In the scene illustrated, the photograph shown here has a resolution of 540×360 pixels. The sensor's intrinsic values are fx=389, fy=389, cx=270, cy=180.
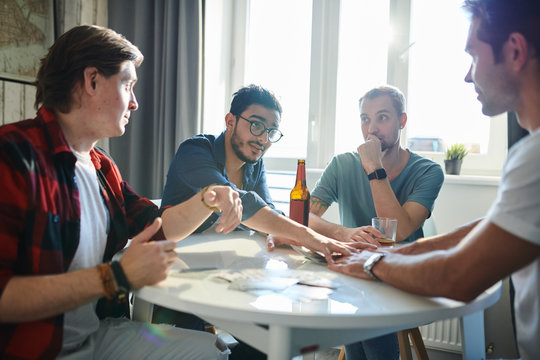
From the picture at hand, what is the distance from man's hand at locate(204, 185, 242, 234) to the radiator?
1.63 metres

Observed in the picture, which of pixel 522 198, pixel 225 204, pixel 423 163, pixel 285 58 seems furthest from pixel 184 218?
pixel 285 58

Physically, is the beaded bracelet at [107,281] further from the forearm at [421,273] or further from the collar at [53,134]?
the forearm at [421,273]

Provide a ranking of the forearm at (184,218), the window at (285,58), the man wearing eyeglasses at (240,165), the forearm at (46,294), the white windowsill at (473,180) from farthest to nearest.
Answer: the window at (285,58)
the white windowsill at (473,180)
the man wearing eyeglasses at (240,165)
the forearm at (184,218)
the forearm at (46,294)

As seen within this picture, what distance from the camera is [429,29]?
8.68 ft

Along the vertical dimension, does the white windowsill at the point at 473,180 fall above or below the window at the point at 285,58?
below

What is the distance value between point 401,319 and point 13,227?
83 centimetres

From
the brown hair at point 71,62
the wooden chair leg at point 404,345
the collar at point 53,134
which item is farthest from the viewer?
the wooden chair leg at point 404,345

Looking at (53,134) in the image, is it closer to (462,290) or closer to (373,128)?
(462,290)

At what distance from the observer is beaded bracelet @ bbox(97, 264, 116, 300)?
88 cm

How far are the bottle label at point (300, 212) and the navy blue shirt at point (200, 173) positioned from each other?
67 mm

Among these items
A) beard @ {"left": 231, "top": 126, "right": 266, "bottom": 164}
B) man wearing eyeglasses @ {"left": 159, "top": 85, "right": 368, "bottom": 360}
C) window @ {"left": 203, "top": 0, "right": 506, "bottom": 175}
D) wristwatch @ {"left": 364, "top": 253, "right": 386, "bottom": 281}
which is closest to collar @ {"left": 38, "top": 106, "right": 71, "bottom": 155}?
man wearing eyeglasses @ {"left": 159, "top": 85, "right": 368, "bottom": 360}

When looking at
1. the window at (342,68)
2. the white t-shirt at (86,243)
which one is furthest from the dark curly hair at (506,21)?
the window at (342,68)

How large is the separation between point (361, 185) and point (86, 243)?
1354 millimetres

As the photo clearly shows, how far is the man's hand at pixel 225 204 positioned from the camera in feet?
4.08
